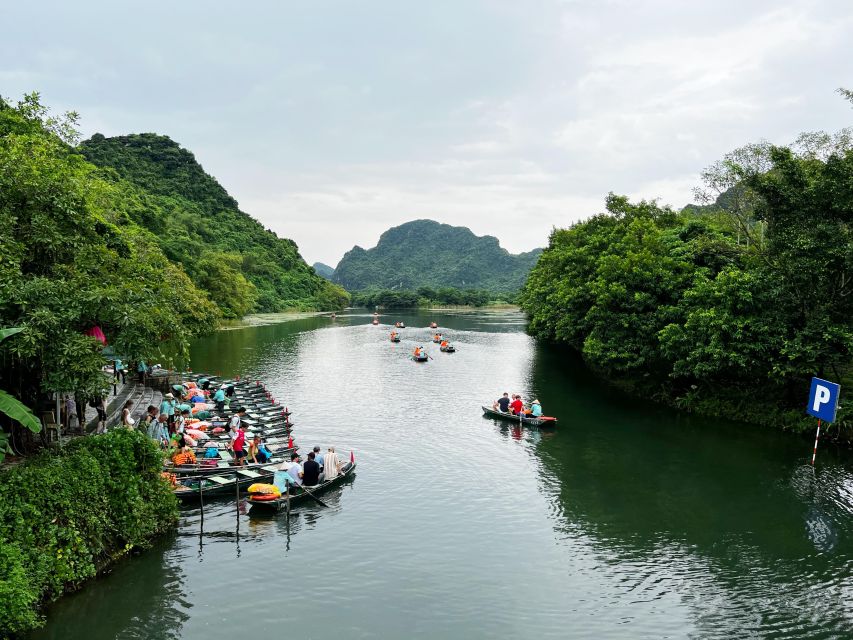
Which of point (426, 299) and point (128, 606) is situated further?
point (426, 299)

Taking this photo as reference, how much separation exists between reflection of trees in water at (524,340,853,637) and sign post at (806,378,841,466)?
94.9 inches

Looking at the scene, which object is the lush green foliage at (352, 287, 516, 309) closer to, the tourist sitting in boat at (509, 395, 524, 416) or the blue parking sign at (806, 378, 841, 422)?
the tourist sitting in boat at (509, 395, 524, 416)

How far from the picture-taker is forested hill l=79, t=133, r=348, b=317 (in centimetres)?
12144

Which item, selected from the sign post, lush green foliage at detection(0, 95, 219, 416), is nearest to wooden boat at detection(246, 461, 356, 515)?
lush green foliage at detection(0, 95, 219, 416)

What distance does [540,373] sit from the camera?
4934 cm

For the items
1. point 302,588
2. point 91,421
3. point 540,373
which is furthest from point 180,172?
point 302,588

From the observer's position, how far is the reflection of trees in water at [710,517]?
13.9 meters

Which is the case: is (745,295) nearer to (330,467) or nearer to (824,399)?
(824,399)

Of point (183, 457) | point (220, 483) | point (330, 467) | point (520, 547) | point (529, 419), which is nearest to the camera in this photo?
point (520, 547)

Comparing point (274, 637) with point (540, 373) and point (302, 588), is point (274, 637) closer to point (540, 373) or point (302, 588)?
point (302, 588)

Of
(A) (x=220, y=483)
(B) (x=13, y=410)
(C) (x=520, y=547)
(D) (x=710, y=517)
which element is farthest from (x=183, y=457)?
(D) (x=710, y=517)

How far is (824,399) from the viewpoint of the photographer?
75.2 ft

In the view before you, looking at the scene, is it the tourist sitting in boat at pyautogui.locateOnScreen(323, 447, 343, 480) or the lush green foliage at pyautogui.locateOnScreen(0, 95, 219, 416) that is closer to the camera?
the lush green foliage at pyautogui.locateOnScreen(0, 95, 219, 416)

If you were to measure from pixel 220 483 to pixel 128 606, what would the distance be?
623 centimetres
